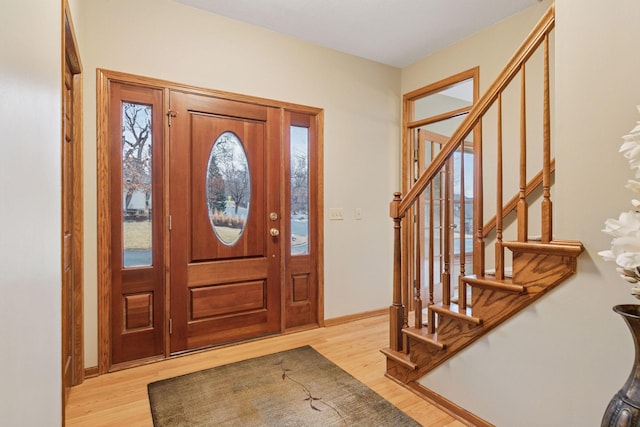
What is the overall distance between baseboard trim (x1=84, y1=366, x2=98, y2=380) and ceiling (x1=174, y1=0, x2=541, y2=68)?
8.82 feet

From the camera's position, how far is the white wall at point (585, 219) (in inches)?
49.5

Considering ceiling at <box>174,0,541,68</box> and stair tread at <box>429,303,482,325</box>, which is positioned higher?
ceiling at <box>174,0,541,68</box>

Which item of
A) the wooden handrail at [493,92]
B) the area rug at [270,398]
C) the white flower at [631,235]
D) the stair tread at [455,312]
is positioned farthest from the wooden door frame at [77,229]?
the white flower at [631,235]

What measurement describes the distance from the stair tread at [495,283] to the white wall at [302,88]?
168cm

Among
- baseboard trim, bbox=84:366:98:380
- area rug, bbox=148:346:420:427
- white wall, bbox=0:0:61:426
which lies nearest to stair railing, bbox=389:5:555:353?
area rug, bbox=148:346:420:427

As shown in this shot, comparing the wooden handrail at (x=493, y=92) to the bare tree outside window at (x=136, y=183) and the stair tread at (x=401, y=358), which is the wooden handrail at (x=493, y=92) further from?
the bare tree outside window at (x=136, y=183)

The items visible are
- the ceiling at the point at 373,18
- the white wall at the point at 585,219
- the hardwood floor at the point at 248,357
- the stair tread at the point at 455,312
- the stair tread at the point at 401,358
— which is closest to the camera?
the white wall at the point at 585,219

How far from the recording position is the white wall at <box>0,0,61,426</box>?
0.78 m

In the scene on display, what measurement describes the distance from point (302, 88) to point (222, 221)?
142 cm

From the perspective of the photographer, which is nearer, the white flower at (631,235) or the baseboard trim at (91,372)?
the white flower at (631,235)

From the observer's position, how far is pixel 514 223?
8.44 ft

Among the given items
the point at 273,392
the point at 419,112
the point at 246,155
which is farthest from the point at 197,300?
the point at 419,112

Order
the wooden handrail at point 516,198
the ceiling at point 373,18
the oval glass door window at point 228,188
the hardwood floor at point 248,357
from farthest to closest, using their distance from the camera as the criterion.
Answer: the oval glass door window at point 228,188 < the ceiling at point 373,18 < the wooden handrail at point 516,198 < the hardwood floor at point 248,357

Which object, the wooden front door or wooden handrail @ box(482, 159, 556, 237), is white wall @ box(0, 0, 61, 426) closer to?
the wooden front door
